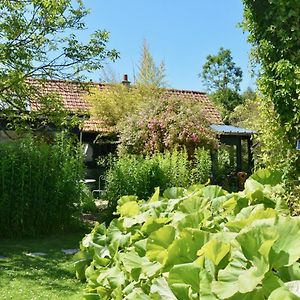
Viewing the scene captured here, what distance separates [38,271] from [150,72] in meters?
16.8

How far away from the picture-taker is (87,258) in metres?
2.71

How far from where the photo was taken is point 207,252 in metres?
1.31

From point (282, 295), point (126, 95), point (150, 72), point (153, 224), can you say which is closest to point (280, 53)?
point (153, 224)

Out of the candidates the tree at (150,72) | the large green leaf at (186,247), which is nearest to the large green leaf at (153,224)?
the large green leaf at (186,247)

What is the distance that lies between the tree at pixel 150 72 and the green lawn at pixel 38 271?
14.1 m

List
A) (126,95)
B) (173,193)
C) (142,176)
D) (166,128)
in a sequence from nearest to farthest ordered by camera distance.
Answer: (173,193)
(142,176)
(166,128)
(126,95)

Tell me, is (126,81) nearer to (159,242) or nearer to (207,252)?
(159,242)

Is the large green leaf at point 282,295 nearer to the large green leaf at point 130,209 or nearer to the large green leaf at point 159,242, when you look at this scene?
the large green leaf at point 159,242

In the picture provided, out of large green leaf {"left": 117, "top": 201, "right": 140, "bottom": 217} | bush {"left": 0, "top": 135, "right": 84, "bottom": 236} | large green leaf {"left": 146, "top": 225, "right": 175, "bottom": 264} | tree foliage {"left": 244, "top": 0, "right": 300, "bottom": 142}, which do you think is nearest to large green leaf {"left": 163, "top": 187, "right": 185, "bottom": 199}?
large green leaf {"left": 117, "top": 201, "right": 140, "bottom": 217}

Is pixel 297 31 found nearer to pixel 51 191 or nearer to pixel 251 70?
pixel 251 70

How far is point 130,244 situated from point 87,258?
688 mm

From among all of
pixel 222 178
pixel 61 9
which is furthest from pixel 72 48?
pixel 222 178

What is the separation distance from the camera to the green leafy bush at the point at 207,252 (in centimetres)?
119

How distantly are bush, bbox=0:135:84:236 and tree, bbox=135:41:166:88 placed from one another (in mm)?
12480
